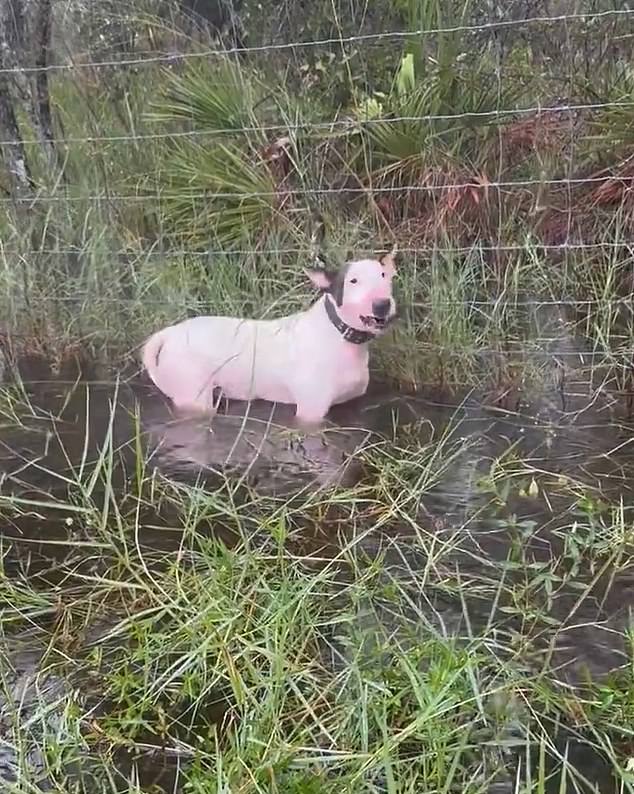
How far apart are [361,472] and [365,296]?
483mm

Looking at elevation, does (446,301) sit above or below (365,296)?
below

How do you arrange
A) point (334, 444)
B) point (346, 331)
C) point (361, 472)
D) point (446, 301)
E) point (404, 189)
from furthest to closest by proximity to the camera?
point (404, 189)
point (446, 301)
point (346, 331)
point (334, 444)
point (361, 472)

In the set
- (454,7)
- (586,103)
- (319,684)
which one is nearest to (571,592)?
(319,684)

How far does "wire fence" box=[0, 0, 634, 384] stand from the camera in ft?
9.65

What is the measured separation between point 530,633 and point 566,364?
1.43 metres

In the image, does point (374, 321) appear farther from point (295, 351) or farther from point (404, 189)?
point (404, 189)

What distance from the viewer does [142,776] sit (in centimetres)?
133

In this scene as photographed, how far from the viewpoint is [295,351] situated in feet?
8.41

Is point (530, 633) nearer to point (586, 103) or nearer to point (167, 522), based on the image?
point (167, 522)

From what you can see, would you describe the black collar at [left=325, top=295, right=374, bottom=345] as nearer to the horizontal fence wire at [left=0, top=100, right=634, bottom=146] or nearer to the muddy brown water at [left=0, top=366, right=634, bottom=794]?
the muddy brown water at [left=0, top=366, right=634, bottom=794]

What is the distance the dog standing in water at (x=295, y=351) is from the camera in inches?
98.0

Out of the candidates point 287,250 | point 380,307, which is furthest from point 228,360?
point 287,250

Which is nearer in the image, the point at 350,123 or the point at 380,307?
the point at 380,307

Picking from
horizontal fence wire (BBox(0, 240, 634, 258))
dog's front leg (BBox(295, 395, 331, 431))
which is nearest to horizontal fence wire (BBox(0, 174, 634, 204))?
horizontal fence wire (BBox(0, 240, 634, 258))
